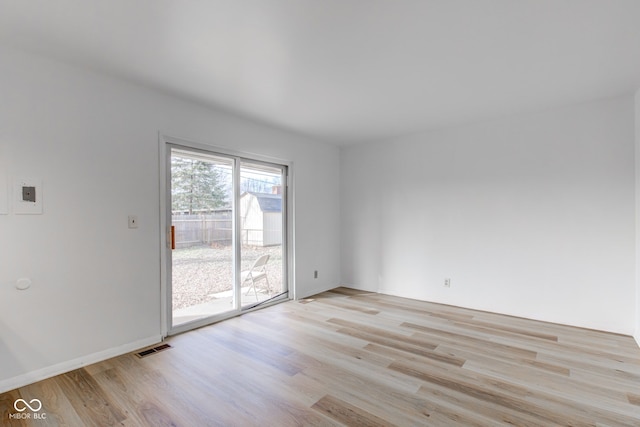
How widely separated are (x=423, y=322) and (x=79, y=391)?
3378 mm

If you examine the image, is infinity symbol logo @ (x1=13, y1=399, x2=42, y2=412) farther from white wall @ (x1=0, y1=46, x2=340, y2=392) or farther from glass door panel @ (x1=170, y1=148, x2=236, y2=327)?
glass door panel @ (x1=170, y1=148, x2=236, y2=327)

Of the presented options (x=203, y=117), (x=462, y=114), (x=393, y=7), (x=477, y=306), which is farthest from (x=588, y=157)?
(x=203, y=117)

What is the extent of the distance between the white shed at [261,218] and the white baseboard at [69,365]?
159 centimetres

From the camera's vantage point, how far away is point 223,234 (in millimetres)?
3867

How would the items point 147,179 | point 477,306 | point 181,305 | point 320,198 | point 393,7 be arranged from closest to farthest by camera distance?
1. point 393,7
2. point 147,179
3. point 181,305
4. point 477,306
5. point 320,198

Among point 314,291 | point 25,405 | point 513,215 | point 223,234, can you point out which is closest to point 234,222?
point 223,234

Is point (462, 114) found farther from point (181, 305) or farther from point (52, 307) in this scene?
point (52, 307)

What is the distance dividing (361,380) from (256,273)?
2274 mm

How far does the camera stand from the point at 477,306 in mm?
4246

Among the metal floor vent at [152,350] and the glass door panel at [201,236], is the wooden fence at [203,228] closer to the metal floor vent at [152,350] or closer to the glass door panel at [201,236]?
the glass door panel at [201,236]

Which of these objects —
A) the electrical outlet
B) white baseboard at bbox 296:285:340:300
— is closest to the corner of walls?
white baseboard at bbox 296:285:340:300

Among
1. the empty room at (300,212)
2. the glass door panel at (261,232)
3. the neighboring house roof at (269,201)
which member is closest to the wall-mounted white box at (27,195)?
the empty room at (300,212)
